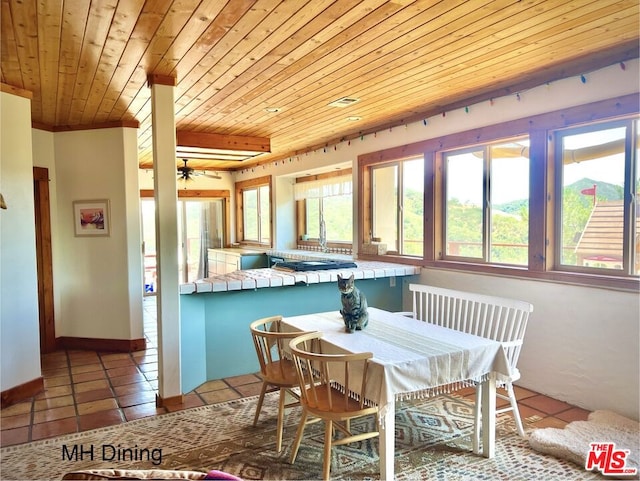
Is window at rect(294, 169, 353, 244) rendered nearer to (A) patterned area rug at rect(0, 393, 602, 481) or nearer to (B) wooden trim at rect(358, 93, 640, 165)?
(B) wooden trim at rect(358, 93, 640, 165)

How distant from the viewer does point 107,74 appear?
3.05 metres

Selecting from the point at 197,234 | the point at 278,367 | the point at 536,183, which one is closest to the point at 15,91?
the point at 278,367

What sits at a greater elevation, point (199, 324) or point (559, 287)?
point (559, 287)

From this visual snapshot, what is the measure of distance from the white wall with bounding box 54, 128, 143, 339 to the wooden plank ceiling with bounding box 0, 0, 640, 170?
22.9 inches

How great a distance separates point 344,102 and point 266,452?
9.23 ft

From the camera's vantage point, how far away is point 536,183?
10.9ft

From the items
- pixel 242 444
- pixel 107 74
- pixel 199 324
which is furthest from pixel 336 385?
pixel 107 74

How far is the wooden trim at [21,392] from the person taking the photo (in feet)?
10.7

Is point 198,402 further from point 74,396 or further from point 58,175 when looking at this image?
point 58,175

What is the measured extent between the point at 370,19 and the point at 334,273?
2.36 meters

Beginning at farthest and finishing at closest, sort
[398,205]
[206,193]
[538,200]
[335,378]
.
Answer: [206,193] < [398,205] < [538,200] < [335,378]

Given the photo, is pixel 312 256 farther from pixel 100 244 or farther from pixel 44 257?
pixel 44 257

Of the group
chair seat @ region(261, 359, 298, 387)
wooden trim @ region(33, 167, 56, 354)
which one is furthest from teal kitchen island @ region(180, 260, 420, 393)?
wooden trim @ region(33, 167, 56, 354)

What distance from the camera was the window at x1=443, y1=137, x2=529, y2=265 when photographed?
140 inches
